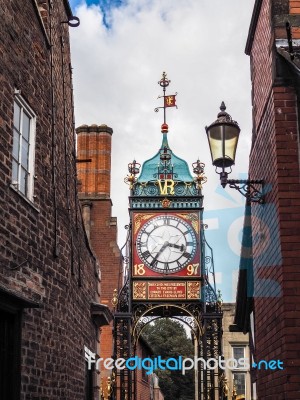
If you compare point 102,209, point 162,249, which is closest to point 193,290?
point 162,249

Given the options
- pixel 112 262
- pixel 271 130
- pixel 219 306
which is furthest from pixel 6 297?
pixel 112 262

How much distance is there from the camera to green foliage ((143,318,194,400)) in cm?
5553

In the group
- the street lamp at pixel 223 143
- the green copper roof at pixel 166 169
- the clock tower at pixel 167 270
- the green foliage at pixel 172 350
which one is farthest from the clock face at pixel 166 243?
the green foliage at pixel 172 350

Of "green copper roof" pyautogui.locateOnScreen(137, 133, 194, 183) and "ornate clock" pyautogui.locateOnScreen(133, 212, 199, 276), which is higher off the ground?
"green copper roof" pyautogui.locateOnScreen(137, 133, 194, 183)

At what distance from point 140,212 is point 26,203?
27.0 ft

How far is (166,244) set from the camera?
15844 mm

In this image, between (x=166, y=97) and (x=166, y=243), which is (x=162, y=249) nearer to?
(x=166, y=243)

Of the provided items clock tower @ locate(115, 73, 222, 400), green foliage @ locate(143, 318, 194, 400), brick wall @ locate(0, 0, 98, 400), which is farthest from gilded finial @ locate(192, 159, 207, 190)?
green foliage @ locate(143, 318, 194, 400)

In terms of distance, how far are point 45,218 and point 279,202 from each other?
346cm

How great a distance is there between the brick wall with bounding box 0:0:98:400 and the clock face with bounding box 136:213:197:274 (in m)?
3.80

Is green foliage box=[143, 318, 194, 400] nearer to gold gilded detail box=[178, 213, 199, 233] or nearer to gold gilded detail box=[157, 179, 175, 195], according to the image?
gold gilded detail box=[157, 179, 175, 195]

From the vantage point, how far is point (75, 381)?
10758 mm

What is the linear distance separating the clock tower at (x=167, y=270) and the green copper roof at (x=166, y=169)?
0.33 metres

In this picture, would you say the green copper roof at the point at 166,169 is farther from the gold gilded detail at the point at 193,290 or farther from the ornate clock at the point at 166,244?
the gold gilded detail at the point at 193,290
